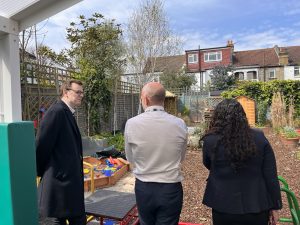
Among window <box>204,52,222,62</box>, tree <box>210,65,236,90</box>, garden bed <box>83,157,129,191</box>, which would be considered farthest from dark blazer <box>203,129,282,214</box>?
window <box>204,52,222,62</box>

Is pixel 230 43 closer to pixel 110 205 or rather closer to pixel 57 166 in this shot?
pixel 110 205

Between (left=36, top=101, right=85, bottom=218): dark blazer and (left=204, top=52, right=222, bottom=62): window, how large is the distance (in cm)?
3988

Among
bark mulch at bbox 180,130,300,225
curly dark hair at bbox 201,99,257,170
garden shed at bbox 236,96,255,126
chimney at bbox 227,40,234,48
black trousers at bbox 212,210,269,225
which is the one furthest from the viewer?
chimney at bbox 227,40,234,48

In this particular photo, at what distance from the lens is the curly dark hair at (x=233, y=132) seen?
2.39 meters

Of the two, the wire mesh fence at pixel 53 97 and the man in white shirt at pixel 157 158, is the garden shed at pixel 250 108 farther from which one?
the man in white shirt at pixel 157 158

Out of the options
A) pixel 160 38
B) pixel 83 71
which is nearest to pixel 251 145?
pixel 83 71

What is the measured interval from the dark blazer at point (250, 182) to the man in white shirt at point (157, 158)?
296 mm

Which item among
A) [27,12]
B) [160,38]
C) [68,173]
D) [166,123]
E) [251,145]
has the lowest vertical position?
[68,173]

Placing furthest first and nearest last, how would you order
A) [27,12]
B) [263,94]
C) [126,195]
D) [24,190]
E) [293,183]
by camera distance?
[263,94] < [293,183] < [126,195] < [27,12] < [24,190]

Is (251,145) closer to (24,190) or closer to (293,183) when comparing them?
(24,190)

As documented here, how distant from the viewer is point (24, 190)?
2012 millimetres

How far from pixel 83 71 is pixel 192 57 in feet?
107

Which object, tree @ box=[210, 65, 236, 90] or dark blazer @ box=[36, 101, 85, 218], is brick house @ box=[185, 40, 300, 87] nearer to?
tree @ box=[210, 65, 236, 90]

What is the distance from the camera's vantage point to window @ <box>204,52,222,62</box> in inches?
1615
